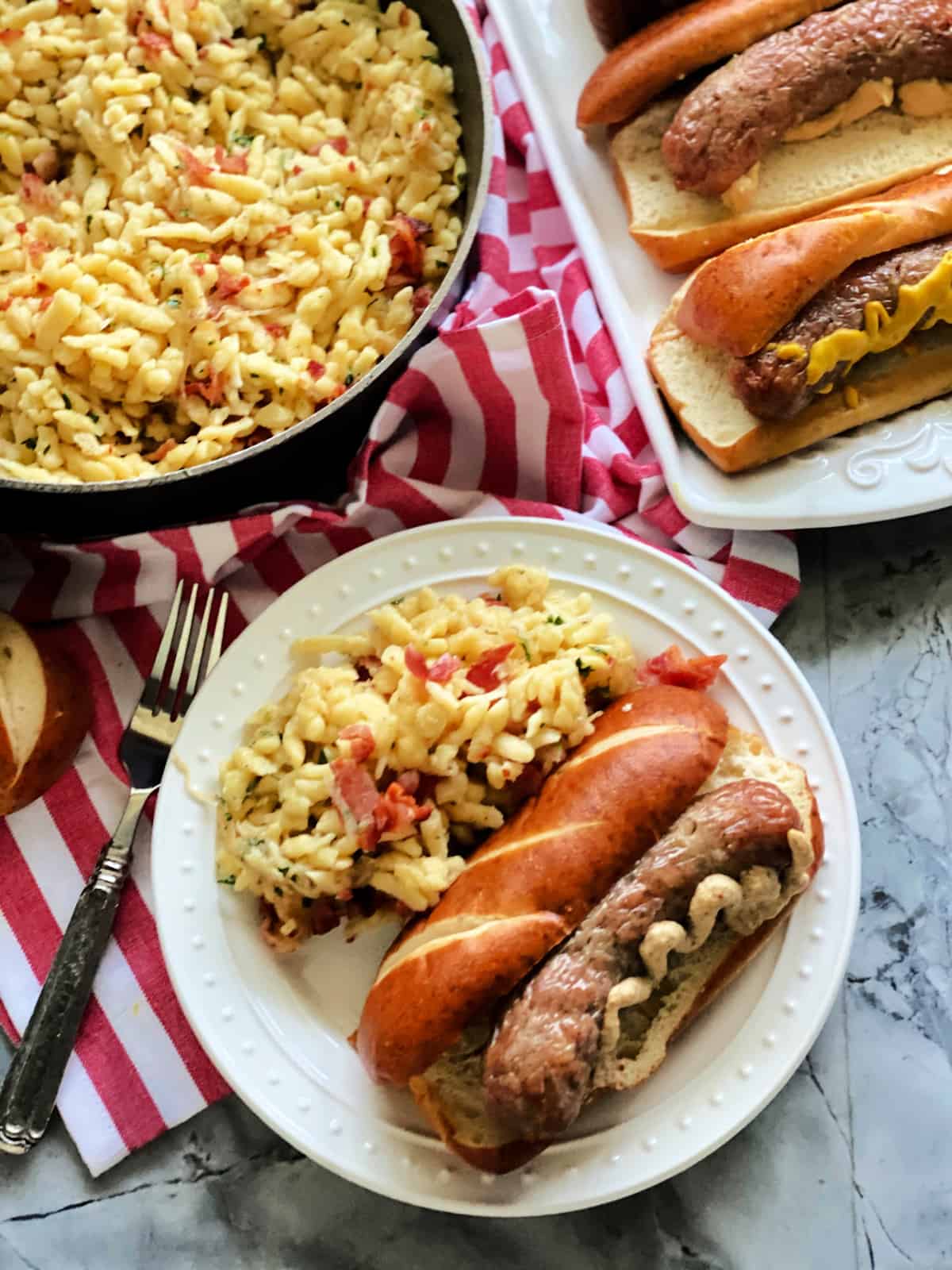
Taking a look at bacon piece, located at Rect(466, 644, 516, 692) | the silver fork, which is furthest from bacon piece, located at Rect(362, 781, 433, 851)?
the silver fork

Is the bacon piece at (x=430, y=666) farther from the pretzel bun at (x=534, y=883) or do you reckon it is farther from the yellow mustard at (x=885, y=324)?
the yellow mustard at (x=885, y=324)

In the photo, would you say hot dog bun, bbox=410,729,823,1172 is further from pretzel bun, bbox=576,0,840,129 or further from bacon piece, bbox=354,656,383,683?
pretzel bun, bbox=576,0,840,129

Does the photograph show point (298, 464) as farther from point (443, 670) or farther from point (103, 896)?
point (103, 896)

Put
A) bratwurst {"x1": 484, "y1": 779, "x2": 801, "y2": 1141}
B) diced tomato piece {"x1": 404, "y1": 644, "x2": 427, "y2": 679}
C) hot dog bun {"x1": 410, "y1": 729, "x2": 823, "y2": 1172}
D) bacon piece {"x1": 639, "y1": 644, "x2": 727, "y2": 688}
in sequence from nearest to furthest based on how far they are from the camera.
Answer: bratwurst {"x1": 484, "y1": 779, "x2": 801, "y2": 1141}, hot dog bun {"x1": 410, "y1": 729, "x2": 823, "y2": 1172}, diced tomato piece {"x1": 404, "y1": 644, "x2": 427, "y2": 679}, bacon piece {"x1": 639, "y1": 644, "x2": 727, "y2": 688}

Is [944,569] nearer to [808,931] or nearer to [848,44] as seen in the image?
[808,931]

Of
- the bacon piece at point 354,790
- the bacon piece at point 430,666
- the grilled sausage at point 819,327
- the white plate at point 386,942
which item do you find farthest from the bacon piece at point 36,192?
the grilled sausage at point 819,327

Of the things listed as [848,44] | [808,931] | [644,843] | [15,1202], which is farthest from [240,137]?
[15,1202]

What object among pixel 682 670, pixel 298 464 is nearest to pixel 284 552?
pixel 298 464
